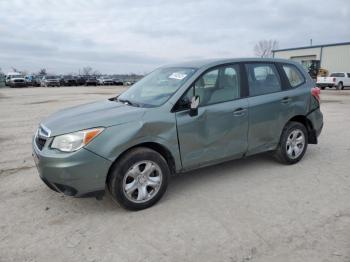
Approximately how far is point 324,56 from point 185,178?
150ft

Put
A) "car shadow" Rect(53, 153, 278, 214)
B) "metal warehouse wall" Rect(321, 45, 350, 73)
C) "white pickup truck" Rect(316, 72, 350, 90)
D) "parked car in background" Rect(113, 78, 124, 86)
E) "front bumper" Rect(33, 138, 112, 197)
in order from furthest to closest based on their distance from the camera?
"parked car in background" Rect(113, 78, 124, 86) → "metal warehouse wall" Rect(321, 45, 350, 73) → "white pickup truck" Rect(316, 72, 350, 90) → "car shadow" Rect(53, 153, 278, 214) → "front bumper" Rect(33, 138, 112, 197)

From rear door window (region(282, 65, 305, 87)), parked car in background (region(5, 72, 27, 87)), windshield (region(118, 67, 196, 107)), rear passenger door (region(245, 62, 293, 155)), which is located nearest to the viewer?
windshield (region(118, 67, 196, 107))

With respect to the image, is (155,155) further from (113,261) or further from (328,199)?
(328,199)

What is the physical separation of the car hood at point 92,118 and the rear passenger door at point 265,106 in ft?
5.64

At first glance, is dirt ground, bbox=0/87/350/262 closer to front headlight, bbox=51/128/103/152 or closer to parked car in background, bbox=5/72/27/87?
front headlight, bbox=51/128/103/152

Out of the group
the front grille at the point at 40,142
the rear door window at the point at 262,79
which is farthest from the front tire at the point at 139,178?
the rear door window at the point at 262,79

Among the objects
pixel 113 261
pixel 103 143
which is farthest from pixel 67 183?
pixel 113 261

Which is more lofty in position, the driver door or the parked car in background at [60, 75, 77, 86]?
the driver door

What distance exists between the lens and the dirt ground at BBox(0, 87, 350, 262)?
3010mm

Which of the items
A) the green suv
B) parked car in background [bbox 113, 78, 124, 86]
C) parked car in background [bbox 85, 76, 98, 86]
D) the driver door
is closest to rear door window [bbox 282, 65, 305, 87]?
the green suv

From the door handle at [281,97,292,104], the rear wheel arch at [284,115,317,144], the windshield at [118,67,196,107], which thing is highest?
the windshield at [118,67,196,107]

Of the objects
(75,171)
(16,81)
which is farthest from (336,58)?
(75,171)

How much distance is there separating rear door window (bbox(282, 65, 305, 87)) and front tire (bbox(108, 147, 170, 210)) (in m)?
2.71

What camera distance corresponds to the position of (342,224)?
3.46 meters
